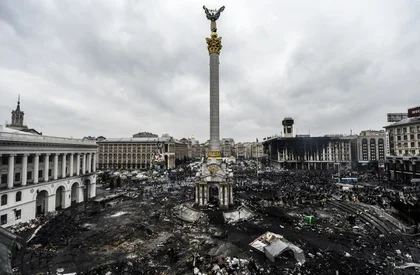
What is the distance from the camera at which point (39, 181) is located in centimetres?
3400

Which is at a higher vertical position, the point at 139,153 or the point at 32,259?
the point at 139,153

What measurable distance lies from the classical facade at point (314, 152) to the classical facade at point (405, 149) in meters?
46.1

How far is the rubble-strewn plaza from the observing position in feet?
58.9

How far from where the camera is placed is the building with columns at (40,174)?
28641mm

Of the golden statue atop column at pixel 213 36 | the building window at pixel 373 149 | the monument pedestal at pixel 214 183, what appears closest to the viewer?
the monument pedestal at pixel 214 183

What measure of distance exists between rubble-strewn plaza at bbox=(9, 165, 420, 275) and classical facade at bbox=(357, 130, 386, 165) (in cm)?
9891

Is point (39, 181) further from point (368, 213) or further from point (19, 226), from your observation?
point (368, 213)

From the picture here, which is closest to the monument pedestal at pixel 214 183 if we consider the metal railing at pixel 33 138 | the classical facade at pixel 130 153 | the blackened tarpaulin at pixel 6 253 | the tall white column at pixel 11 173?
the metal railing at pixel 33 138

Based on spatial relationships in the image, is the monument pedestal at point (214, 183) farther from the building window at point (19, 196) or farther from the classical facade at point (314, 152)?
the classical facade at point (314, 152)

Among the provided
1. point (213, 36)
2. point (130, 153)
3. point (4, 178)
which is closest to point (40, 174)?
point (4, 178)

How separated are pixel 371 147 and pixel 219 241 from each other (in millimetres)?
131207

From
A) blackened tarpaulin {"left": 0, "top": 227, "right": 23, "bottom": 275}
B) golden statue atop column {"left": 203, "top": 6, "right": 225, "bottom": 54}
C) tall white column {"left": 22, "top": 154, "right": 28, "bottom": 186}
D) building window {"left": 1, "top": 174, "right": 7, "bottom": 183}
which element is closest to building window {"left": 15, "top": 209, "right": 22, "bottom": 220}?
tall white column {"left": 22, "top": 154, "right": 28, "bottom": 186}

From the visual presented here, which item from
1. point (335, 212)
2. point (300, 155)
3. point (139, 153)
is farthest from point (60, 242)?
point (300, 155)

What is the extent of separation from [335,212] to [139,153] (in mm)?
95021
